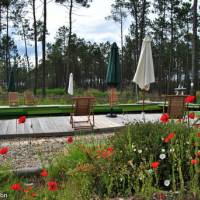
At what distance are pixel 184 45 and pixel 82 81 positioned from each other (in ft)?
58.2

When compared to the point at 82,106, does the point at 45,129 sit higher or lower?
lower

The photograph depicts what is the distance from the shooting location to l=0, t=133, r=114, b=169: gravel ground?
4.29 metres

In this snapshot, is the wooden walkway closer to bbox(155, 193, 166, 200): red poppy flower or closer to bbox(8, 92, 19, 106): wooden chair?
bbox(155, 193, 166, 200): red poppy flower

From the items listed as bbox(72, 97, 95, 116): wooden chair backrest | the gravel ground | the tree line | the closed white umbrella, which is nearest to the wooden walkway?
the gravel ground

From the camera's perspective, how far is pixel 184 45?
36906mm

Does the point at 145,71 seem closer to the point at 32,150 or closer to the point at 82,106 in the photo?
the point at 82,106

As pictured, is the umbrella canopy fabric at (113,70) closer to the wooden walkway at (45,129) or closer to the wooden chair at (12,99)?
the wooden walkway at (45,129)

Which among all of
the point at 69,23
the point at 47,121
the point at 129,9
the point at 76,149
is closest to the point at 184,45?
the point at 129,9

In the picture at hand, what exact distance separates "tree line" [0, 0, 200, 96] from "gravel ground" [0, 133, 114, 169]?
10064 millimetres

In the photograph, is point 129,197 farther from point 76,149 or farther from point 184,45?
point 184,45

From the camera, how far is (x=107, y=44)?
47.0 metres

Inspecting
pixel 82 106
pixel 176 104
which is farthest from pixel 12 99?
pixel 176 104

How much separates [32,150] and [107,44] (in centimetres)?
4288

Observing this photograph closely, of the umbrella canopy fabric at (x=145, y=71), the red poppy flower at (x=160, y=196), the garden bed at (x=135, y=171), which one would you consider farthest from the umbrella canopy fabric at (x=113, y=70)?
the red poppy flower at (x=160, y=196)
